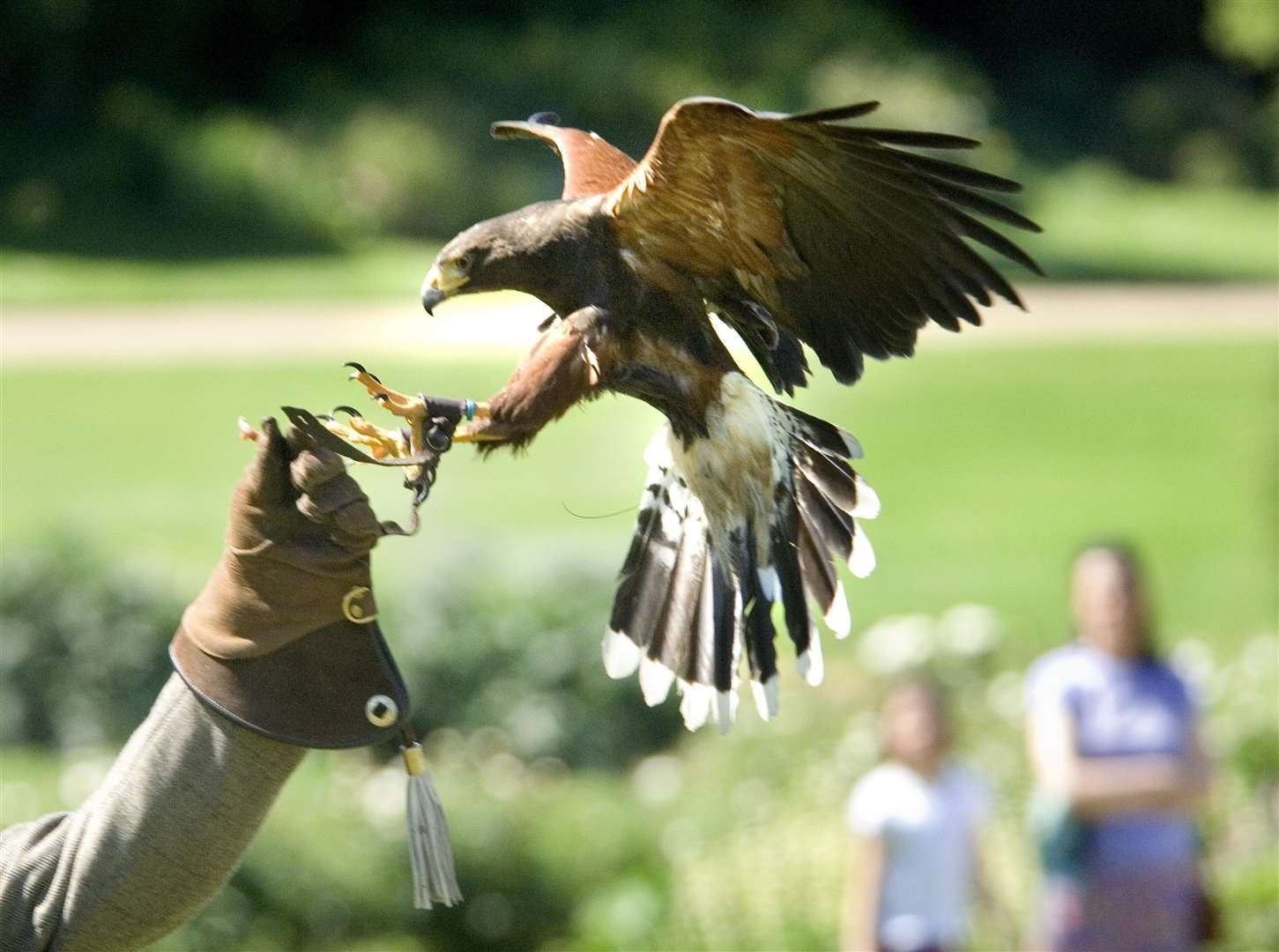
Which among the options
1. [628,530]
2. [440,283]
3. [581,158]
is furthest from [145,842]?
[628,530]

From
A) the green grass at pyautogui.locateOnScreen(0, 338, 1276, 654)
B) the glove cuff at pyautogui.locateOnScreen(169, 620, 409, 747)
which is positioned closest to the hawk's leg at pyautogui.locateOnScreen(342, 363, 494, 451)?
the glove cuff at pyautogui.locateOnScreen(169, 620, 409, 747)

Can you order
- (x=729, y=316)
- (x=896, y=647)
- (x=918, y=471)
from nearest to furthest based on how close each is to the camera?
(x=729, y=316) < (x=896, y=647) < (x=918, y=471)

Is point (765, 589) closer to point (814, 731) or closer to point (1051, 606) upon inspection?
point (814, 731)

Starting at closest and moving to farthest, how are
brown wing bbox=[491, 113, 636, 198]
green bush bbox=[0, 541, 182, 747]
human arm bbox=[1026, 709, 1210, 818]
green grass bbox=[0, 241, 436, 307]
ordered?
brown wing bbox=[491, 113, 636, 198] → human arm bbox=[1026, 709, 1210, 818] → green bush bbox=[0, 541, 182, 747] → green grass bbox=[0, 241, 436, 307]

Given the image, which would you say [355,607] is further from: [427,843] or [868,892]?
[868,892]

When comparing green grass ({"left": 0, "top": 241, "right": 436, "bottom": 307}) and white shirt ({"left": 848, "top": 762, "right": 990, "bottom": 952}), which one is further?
green grass ({"left": 0, "top": 241, "right": 436, "bottom": 307})

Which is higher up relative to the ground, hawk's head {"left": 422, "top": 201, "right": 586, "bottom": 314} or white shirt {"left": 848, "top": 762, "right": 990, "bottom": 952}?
hawk's head {"left": 422, "top": 201, "right": 586, "bottom": 314}

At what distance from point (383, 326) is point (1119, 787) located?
1175 centimetres

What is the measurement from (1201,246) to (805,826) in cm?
1597

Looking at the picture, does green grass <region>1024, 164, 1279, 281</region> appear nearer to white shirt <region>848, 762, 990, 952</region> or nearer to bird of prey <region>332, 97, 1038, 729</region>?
white shirt <region>848, 762, 990, 952</region>

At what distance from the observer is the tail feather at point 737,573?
9.79 feet

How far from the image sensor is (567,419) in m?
14.3

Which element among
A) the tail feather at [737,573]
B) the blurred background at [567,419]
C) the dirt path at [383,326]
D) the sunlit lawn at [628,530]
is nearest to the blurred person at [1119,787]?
the sunlit lawn at [628,530]

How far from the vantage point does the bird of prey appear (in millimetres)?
2625
